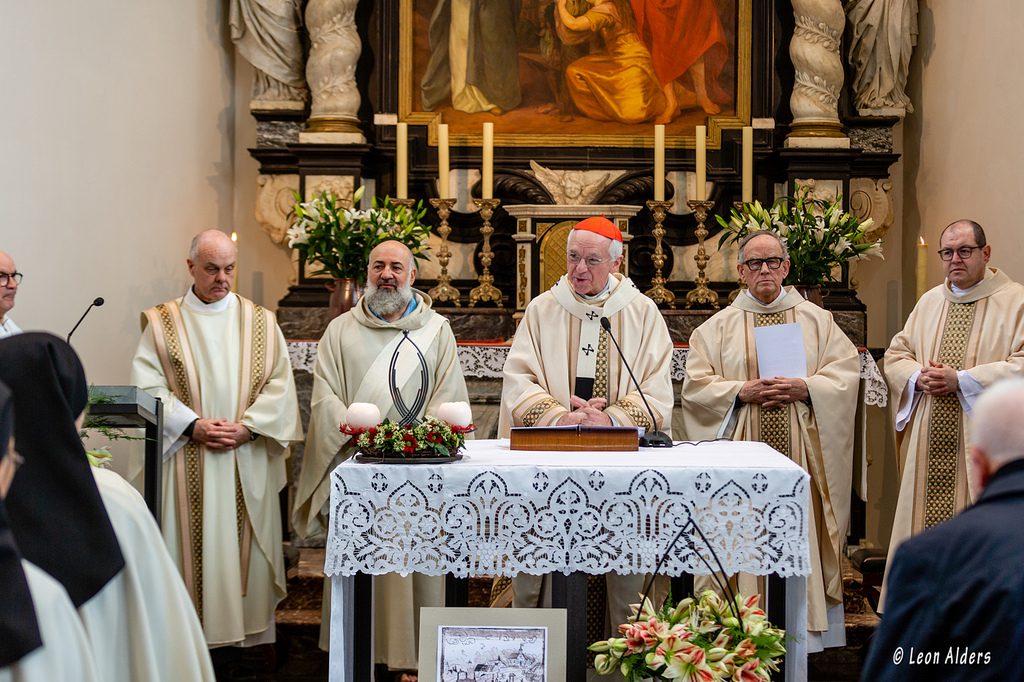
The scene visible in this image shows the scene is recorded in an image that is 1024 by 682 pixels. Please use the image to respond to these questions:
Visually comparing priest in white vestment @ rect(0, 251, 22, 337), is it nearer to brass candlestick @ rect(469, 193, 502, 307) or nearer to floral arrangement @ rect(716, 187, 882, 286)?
brass candlestick @ rect(469, 193, 502, 307)

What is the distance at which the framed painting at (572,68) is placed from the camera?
279 inches

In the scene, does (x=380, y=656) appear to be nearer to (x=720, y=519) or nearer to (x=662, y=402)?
(x=662, y=402)

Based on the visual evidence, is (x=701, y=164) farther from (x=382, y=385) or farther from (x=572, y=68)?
(x=382, y=385)

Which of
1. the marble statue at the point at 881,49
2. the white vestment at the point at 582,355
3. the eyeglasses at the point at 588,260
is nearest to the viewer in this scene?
the white vestment at the point at 582,355

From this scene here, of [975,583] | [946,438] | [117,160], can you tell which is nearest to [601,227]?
[946,438]

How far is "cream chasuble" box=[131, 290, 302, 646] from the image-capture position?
4.87 m

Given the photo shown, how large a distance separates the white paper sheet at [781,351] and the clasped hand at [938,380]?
1.86 ft

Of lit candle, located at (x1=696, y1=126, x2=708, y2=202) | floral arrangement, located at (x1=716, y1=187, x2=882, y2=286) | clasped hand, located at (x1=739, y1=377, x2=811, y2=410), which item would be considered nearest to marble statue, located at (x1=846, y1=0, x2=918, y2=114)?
lit candle, located at (x1=696, y1=126, x2=708, y2=202)

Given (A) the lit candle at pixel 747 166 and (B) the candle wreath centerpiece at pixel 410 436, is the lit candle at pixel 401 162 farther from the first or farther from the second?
(B) the candle wreath centerpiece at pixel 410 436

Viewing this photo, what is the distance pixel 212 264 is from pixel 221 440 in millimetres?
874

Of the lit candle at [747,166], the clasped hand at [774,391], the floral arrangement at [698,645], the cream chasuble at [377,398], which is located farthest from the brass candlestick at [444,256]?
the floral arrangement at [698,645]

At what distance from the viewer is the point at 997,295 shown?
16.9 ft

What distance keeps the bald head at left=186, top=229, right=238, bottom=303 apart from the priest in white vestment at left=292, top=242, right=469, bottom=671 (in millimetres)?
588

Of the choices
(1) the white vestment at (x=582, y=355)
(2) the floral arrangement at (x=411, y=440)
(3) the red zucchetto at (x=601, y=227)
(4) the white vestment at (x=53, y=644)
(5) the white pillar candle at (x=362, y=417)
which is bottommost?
(4) the white vestment at (x=53, y=644)
